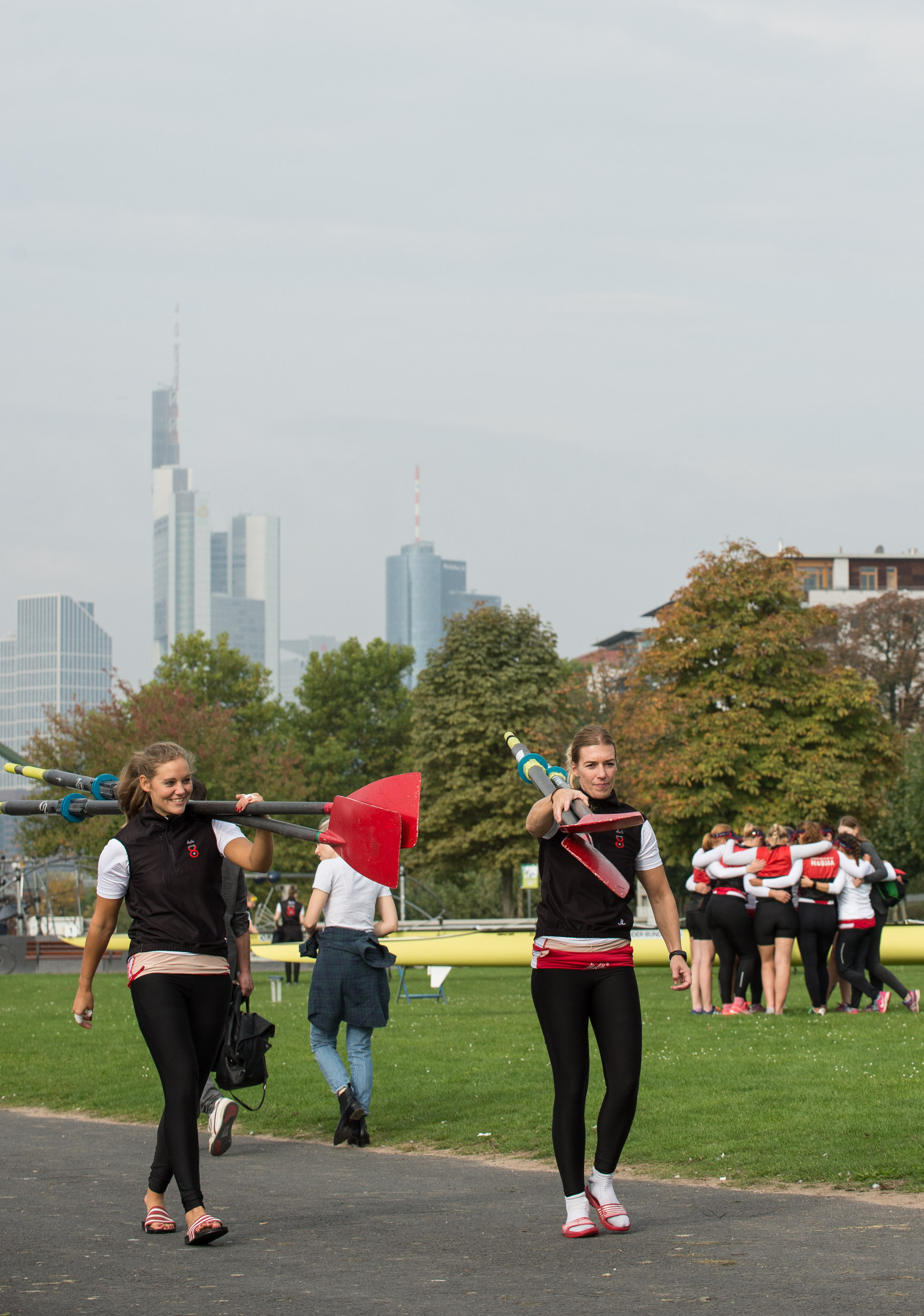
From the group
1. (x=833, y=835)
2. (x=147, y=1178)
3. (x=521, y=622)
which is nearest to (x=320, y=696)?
(x=521, y=622)

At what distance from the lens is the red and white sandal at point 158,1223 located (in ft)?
21.9

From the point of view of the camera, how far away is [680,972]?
21.7 feet

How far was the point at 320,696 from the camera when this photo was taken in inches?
3073

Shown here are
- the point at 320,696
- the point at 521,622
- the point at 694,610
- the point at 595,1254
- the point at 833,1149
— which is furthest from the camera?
the point at 320,696

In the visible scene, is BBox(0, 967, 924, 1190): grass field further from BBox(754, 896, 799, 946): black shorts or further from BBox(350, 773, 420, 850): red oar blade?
BBox(350, 773, 420, 850): red oar blade

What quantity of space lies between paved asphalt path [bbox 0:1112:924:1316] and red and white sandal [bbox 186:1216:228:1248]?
6 centimetres

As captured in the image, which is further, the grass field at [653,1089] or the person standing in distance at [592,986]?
the grass field at [653,1089]

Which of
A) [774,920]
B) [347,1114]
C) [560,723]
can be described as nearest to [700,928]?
[774,920]

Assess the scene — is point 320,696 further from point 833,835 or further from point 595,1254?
point 595,1254

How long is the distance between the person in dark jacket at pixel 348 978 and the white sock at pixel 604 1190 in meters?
3.01

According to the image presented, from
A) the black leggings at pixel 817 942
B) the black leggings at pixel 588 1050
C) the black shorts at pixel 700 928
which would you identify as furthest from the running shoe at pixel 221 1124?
the black leggings at pixel 817 942

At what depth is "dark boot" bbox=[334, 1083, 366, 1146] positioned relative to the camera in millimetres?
9250

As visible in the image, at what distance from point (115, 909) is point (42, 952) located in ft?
111

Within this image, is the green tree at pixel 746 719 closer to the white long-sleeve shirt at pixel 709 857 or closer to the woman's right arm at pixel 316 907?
the white long-sleeve shirt at pixel 709 857
